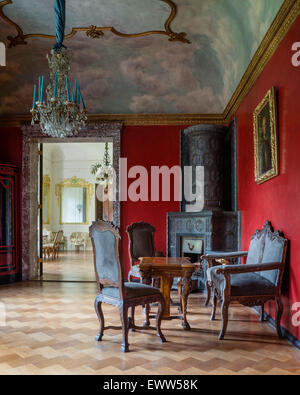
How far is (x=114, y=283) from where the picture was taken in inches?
139

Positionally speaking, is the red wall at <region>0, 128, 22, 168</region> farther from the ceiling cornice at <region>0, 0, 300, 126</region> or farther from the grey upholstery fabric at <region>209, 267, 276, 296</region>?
the grey upholstery fabric at <region>209, 267, 276, 296</region>

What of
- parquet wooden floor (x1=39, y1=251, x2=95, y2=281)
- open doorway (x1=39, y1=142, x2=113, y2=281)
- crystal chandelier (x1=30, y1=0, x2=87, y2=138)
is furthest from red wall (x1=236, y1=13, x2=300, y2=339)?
open doorway (x1=39, y1=142, x2=113, y2=281)

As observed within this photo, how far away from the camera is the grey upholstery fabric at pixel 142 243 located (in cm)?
554

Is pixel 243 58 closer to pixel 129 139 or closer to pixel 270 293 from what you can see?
pixel 129 139

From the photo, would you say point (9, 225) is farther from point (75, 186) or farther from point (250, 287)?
point (75, 186)

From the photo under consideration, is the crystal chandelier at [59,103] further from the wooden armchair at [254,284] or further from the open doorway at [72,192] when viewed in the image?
the open doorway at [72,192]

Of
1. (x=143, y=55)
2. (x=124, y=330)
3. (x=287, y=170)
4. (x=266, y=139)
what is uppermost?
(x=143, y=55)

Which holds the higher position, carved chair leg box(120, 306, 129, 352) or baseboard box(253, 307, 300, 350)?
carved chair leg box(120, 306, 129, 352)

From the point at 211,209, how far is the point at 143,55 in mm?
3129

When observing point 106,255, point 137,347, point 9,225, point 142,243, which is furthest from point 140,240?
point 9,225

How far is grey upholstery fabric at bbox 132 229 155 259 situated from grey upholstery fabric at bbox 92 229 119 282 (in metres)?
1.73

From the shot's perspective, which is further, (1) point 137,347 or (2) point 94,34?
(2) point 94,34

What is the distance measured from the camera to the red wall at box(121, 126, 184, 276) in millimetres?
7586

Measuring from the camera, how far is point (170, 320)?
4.52m
